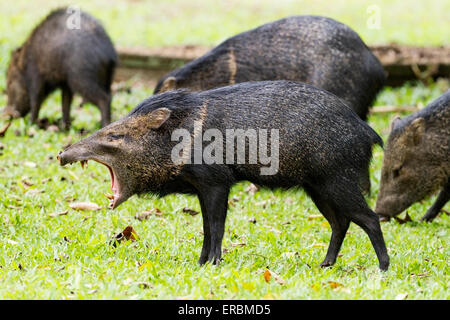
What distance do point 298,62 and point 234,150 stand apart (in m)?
2.86

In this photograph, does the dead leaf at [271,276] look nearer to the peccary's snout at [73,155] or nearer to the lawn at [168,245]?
the lawn at [168,245]

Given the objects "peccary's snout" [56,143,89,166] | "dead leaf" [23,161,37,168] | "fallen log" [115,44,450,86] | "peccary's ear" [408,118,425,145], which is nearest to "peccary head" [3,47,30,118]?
"dead leaf" [23,161,37,168]

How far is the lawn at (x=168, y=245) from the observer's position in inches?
171

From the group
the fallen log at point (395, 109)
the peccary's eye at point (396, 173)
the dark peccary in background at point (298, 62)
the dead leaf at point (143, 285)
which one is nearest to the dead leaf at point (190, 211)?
the dark peccary in background at point (298, 62)

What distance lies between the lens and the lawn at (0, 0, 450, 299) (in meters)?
Answer: 4.34

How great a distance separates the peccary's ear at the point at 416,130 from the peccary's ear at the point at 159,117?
9.72 ft

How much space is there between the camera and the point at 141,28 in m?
14.7

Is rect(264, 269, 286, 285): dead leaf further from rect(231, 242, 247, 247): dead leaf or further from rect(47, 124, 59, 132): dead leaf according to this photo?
rect(47, 124, 59, 132): dead leaf

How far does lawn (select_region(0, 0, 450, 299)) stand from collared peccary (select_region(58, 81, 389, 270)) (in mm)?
392

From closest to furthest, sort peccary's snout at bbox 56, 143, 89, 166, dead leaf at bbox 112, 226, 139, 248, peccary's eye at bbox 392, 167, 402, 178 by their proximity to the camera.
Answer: peccary's snout at bbox 56, 143, 89, 166
dead leaf at bbox 112, 226, 139, 248
peccary's eye at bbox 392, 167, 402, 178

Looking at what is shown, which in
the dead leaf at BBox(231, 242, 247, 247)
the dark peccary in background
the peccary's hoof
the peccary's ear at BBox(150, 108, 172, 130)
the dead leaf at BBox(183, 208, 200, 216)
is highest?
the peccary's ear at BBox(150, 108, 172, 130)
